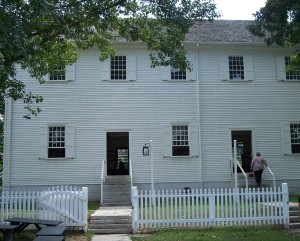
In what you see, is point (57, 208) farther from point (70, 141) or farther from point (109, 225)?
point (70, 141)

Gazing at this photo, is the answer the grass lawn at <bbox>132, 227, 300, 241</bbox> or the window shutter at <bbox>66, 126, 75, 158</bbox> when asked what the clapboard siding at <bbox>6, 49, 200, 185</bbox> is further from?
the grass lawn at <bbox>132, 227, 300, 241</bbox>

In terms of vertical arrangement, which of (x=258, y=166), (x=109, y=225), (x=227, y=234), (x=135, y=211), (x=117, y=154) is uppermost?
(x=117, y=154)

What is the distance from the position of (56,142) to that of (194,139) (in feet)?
21.3

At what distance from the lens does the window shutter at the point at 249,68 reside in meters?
21.0

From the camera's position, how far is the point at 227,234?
11539 mm

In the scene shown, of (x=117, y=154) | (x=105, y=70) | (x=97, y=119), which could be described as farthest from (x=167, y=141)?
(x=117, y=154)

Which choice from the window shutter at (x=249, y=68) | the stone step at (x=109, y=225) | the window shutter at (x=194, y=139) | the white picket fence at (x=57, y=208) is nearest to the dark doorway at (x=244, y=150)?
the window shutter at (x=249, y=68)

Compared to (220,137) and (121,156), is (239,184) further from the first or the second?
(121,156)

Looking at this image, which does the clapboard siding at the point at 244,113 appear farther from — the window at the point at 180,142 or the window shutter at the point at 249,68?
the window at the point at 180,142

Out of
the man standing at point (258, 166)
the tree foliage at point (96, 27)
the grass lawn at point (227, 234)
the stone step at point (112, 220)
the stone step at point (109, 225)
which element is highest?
the tree foliage at point (96, 27)

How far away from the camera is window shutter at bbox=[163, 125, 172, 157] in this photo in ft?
66.0

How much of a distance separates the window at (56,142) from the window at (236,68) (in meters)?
8.64

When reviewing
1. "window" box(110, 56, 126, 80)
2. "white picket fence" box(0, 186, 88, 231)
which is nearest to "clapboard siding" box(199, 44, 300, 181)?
"window" box(110, 56, 126, 80)

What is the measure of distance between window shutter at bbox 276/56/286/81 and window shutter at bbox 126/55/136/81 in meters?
7.08
